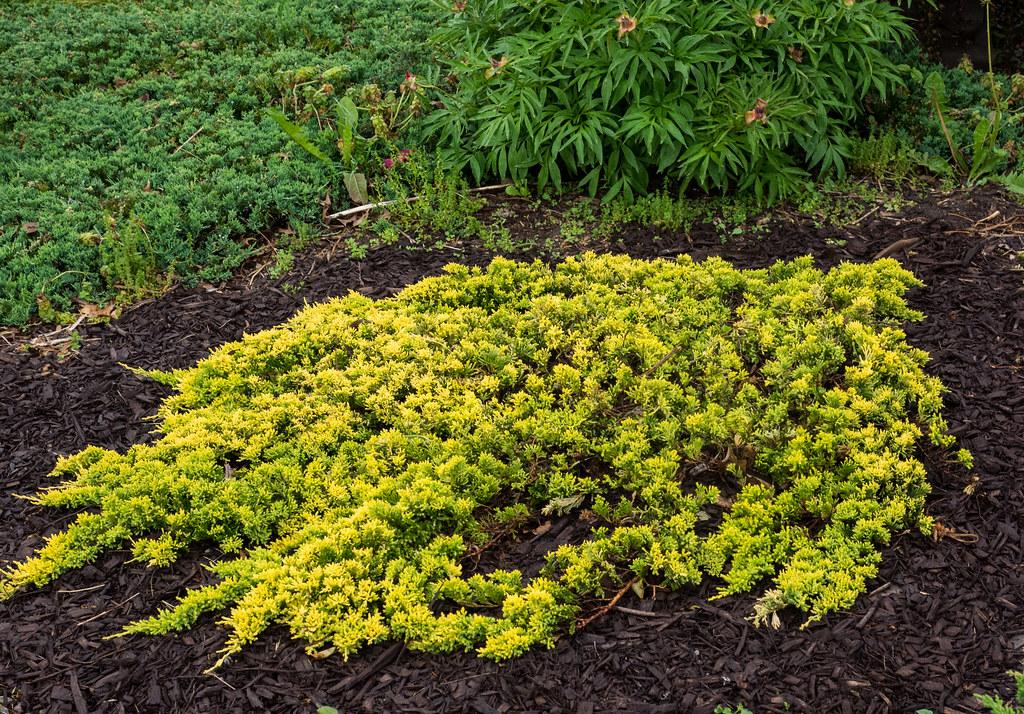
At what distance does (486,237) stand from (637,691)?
3.14 metres

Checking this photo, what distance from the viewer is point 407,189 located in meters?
5.68

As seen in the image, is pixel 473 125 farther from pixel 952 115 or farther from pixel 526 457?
pixel 952 115

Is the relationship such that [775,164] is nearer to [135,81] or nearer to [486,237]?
[486,237]

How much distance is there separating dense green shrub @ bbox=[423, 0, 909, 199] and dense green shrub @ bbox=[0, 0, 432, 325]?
1.39m

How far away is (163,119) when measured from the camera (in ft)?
20.6

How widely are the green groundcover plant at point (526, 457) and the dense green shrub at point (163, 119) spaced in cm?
138

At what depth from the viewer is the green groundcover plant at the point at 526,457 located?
9.52 ft

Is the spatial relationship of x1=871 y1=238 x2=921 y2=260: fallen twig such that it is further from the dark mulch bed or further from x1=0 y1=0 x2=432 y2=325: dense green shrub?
x1=0 y1=0 x2=432 y2=325: dense green shrub

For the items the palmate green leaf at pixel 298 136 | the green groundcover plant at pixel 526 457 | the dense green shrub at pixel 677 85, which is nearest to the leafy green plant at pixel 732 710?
the green groundcover plant at pixel 526 457

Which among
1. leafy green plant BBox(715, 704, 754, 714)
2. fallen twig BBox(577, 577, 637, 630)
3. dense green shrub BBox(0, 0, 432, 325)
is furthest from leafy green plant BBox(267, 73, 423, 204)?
leafy green plant BBox(715, 704, 754, 714)

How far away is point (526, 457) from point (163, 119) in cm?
438

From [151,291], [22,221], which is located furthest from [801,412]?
[22,221]

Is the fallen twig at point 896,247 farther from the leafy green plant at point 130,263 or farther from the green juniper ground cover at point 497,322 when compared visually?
the leafy green plant at point 130,263

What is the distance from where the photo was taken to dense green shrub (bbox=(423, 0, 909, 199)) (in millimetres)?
4941
